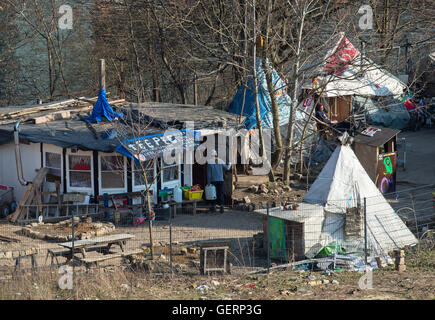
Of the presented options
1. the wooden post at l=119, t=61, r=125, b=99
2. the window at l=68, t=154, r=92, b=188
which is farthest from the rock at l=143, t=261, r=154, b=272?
the wooden post at l=119, t=61, r=125, b=99

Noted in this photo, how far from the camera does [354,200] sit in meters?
14.8

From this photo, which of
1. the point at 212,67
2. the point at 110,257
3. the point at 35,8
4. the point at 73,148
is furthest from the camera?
the point at 35,8

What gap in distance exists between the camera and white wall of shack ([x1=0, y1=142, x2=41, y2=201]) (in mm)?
19438

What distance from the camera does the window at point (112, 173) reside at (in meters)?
18.8

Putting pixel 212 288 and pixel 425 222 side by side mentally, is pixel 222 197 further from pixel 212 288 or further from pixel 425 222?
pixel 212 288

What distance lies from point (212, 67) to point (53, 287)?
19.7 metres

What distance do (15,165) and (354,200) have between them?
1190cm

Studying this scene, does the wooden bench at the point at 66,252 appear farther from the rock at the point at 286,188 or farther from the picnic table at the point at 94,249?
the rock at the point at 286,188

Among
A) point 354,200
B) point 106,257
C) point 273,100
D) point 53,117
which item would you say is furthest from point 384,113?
point 106,257

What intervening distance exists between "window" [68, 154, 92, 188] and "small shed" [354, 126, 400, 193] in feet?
30.0

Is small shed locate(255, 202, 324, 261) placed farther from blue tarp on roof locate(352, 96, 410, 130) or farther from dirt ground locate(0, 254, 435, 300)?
blue tarp on roof locate(352, 96, 410, 130)

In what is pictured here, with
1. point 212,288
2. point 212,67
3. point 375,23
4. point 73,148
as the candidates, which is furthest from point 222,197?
point 375,23

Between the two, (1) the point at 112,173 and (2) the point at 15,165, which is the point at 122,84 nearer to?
(2) the point at 15,165

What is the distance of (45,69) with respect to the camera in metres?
34.5
